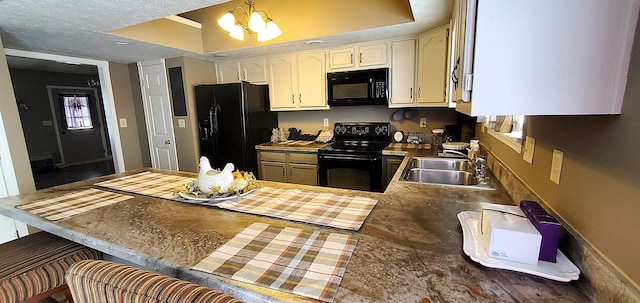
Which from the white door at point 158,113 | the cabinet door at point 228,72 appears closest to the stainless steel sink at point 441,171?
the cabinet door at point 228,72

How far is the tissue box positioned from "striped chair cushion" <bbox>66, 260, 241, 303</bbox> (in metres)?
0.73

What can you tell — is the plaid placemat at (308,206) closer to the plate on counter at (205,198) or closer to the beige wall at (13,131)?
the plate on counter at (205,198)

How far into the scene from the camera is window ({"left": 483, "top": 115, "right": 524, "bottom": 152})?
131cm

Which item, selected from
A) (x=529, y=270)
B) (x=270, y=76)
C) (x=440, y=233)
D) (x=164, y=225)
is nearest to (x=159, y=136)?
(x=270, y=76)

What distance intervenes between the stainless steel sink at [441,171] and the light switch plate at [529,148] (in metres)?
0.71

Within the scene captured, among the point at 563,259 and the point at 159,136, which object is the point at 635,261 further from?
the point at 159,136

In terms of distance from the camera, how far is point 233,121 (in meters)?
3.25

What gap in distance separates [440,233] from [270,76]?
307 centimetres

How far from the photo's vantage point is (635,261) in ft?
1.76

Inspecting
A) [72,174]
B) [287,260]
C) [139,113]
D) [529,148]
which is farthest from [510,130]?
[72,174]

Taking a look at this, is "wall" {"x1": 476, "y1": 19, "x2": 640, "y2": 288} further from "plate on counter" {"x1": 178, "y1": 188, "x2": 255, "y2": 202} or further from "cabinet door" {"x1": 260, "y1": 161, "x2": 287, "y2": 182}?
"cabinet door" {"x1": 260, "y1": 161, "x2": 287, "y2": 182}

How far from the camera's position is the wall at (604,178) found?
0.55 meters

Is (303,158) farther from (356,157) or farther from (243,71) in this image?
(243,71)

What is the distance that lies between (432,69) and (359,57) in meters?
0.83
